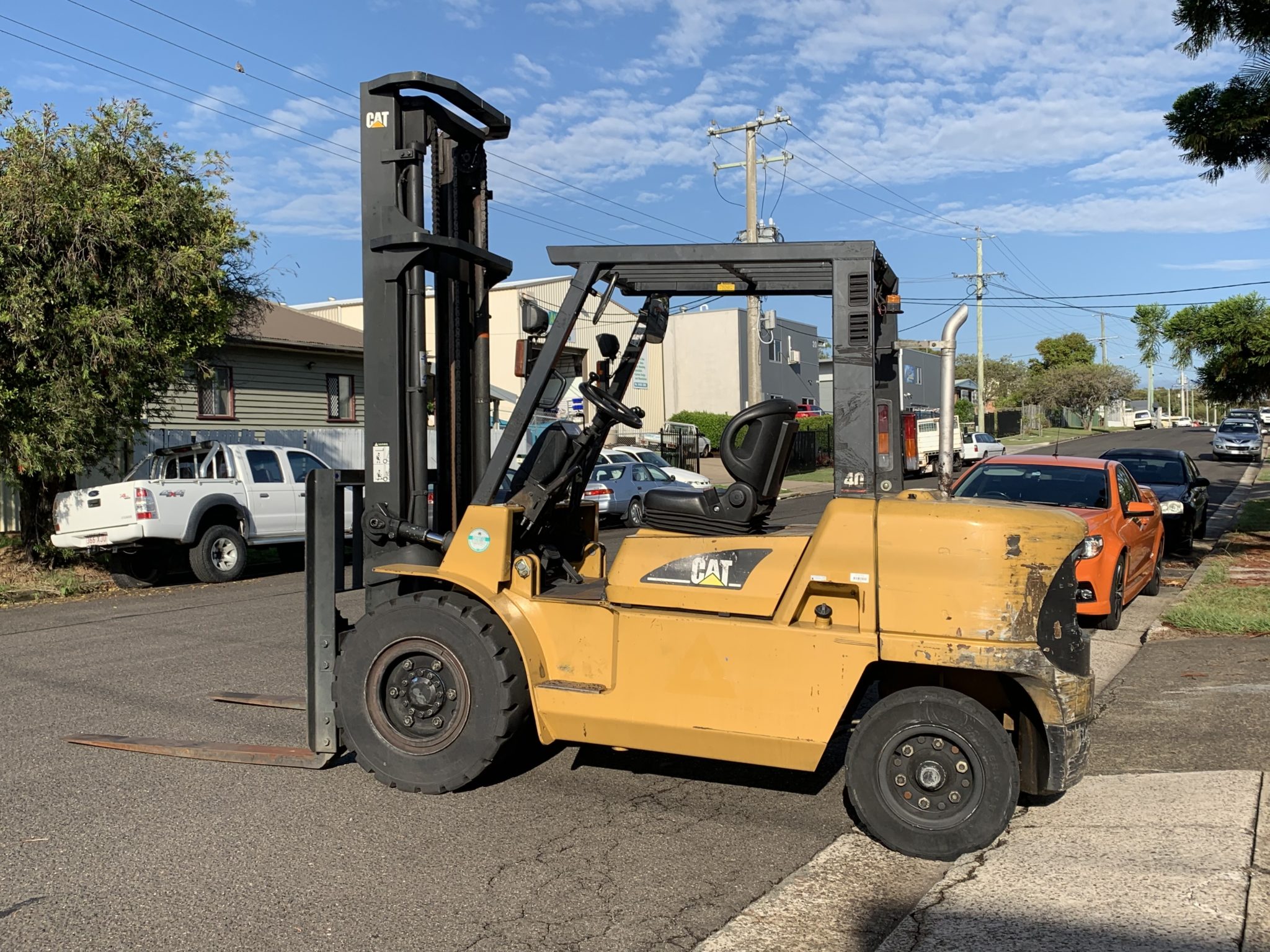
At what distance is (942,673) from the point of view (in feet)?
17.0

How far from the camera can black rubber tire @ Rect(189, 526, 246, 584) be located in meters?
15.3

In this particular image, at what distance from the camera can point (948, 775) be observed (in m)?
4.86

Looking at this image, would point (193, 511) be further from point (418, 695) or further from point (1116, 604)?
point (1116, 604)

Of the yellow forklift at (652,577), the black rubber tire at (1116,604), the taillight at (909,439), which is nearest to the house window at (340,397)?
the black rubber tire at (1116,604)

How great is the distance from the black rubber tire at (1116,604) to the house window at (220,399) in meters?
21.2

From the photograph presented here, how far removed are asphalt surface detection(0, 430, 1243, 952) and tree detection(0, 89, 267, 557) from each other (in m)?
7.86

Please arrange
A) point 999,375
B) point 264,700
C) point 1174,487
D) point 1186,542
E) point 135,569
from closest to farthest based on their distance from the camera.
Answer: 1. point 264,700
2. point 135,569
3. point 1186,542
4. point 1174,487
5. point 999,375

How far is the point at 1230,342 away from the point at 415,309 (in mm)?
12647

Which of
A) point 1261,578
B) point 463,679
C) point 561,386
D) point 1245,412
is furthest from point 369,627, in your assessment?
point 1245,412

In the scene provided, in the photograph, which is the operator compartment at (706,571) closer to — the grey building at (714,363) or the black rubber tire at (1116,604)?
the black rubber tire at (1116,604)

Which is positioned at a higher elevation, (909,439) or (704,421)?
(704,421)

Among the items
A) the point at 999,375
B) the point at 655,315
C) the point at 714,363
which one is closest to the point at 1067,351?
the point at 999,375

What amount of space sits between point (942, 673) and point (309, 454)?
13.7 m

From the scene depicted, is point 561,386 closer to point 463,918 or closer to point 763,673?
point 763,673
